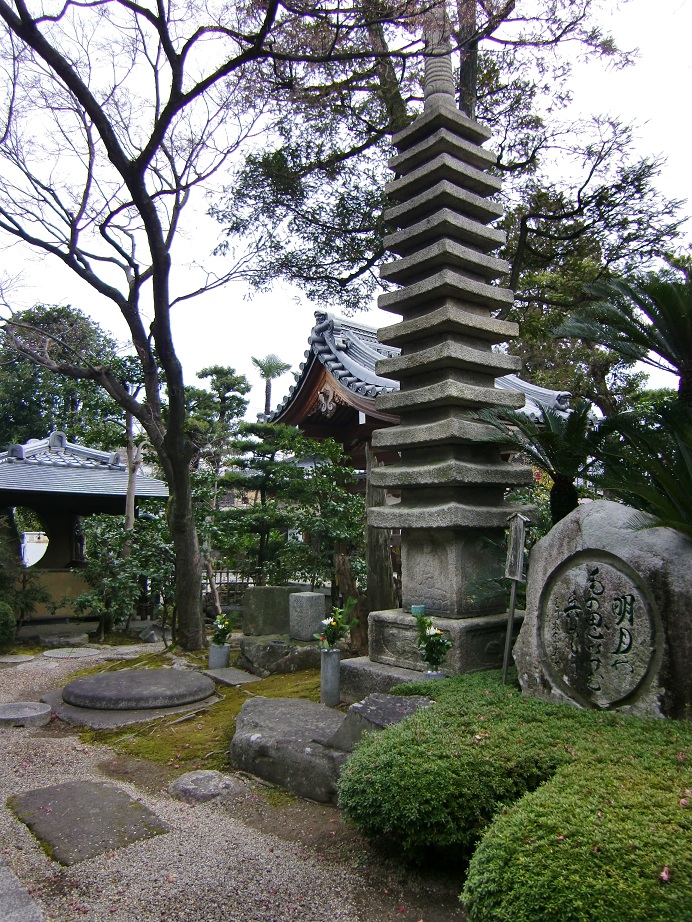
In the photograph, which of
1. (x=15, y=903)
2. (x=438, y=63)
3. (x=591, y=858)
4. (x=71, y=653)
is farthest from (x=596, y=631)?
(x=71, y=653)

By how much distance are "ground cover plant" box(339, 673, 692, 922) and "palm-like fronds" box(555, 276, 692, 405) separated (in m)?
2.45

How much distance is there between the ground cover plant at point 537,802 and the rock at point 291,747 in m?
0.90

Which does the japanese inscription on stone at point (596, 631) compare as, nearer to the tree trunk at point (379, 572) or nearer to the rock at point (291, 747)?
the rock at point (291, 747)

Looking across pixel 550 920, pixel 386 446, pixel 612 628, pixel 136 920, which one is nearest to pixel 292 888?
pixel 136 920

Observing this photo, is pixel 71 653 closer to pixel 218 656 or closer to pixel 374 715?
pixel 218 656

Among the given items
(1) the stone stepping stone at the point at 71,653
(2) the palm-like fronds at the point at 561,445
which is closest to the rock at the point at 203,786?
(2) the palm-like fronds at the point at 561,445

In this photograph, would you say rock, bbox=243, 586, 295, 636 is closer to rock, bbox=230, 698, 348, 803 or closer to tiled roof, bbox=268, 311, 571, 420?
rock, bbox=230, 698, 348, 803

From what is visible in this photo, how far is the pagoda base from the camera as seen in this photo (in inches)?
221

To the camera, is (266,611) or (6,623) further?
(6,623)

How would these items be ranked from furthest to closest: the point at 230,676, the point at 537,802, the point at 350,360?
the point at 350,360
the point at 230,676
the point at 537,802

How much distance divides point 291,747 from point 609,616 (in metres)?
2.51

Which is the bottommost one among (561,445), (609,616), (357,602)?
(357,602)

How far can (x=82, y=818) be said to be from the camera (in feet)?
14.0

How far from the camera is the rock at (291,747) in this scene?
4539 millimetres
